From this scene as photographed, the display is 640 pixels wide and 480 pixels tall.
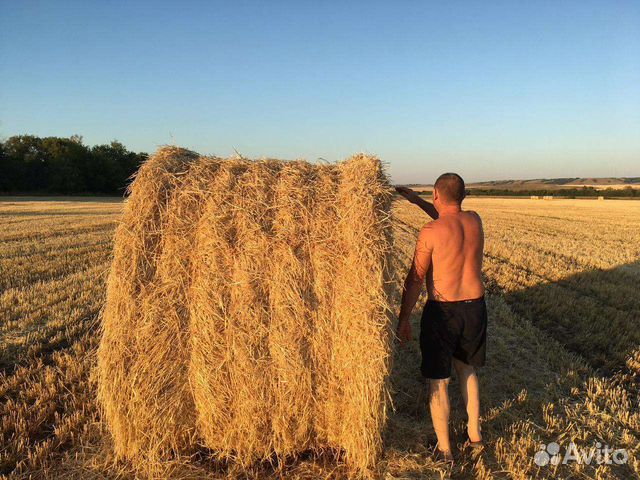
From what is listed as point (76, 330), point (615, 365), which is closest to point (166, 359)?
point (76, 330)

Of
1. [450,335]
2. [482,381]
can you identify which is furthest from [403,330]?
[482,381]

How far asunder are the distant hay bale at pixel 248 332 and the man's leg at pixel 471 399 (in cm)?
82

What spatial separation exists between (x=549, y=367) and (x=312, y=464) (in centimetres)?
327

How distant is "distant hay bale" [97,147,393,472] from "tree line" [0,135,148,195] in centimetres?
5626

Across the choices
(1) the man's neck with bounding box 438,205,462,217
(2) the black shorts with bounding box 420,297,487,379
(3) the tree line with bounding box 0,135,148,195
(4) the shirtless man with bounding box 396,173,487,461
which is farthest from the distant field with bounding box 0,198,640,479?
(3) the tree line with bounding box 0,135,148,195

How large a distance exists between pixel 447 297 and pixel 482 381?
1.78 meters

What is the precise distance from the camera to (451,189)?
3.54m

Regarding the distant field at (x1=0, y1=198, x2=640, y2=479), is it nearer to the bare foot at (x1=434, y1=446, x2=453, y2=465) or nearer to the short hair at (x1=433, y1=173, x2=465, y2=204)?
the bare foot at (x1=434, y1=446, x2=453, y2=465)

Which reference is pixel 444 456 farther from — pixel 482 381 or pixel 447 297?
pixel 482 381

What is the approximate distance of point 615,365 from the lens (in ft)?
17.2

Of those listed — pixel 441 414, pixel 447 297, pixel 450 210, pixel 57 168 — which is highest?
pixel 57 168

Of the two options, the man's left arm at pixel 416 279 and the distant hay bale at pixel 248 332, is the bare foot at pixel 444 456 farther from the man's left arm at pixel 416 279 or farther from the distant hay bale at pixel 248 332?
the man's left arm at pixel 416 279

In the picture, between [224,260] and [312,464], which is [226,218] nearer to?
[224,260]

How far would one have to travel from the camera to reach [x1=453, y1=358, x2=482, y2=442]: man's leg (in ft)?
11.8
